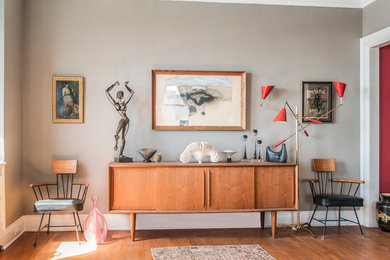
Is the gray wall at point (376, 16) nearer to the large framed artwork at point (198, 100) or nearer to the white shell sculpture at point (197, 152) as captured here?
the large framed artwork at point (198, 100)

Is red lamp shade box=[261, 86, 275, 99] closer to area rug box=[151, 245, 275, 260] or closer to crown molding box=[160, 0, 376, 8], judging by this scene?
crown molding box=[160, 0, 376, 8]

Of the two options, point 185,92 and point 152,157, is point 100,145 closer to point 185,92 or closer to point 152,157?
point 152,157

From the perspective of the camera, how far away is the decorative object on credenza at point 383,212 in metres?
4.63

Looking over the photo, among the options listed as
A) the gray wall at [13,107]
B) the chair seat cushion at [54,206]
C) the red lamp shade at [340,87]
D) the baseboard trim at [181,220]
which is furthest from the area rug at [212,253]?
the red lamp shade at [340,87]

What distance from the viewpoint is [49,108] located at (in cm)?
468

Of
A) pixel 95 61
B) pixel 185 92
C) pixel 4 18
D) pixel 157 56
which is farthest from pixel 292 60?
pixel 4 18

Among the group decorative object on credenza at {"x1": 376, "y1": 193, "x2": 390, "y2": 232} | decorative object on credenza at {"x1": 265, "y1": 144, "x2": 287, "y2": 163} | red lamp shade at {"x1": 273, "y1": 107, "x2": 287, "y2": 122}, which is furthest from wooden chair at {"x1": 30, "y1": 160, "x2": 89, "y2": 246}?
decorative object on credenza at {"x1": 376, "y1": 193, "x2": 390, "y2": 232}

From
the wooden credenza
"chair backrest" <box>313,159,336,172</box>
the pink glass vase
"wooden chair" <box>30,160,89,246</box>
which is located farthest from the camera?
"chair backrest" <box>313,159,336,172</box>

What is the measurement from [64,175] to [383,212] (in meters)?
4.26

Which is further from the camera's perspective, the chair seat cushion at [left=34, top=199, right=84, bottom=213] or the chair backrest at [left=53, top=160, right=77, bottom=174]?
the chair backrest at [left=53, top=160, right=77, bottom=174]

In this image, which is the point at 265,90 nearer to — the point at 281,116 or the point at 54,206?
the point at 281,116

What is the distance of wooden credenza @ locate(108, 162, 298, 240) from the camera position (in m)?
4.23

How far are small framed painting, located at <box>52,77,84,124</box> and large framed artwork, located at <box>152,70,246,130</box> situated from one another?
3.20 feet

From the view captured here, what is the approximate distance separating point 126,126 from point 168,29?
4.73ft
